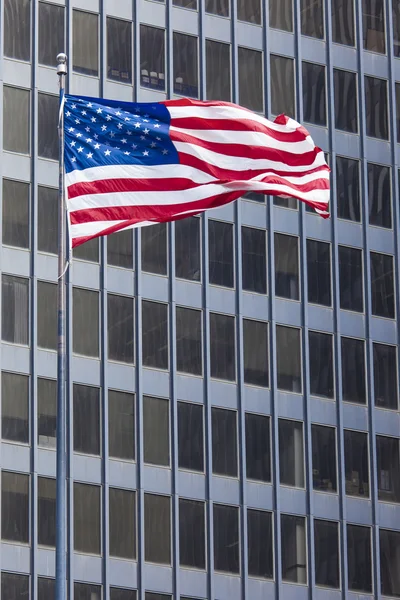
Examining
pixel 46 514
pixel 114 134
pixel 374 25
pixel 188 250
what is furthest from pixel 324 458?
pixel 114 134

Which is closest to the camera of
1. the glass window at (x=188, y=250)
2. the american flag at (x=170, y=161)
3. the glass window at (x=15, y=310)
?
the american flag at (x=170, y=161)

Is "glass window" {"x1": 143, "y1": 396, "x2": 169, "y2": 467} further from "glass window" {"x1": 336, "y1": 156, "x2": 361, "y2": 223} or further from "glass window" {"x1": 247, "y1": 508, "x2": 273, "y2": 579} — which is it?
"glass window" {"x1": 336, "y1": 156, "x2": 361, "y2": 223}

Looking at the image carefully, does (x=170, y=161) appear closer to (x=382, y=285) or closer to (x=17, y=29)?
(x=17, y=29)

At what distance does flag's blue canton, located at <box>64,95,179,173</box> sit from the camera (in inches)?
1291

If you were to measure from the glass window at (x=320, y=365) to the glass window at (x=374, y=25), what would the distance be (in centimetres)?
1169

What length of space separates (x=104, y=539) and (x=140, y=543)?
4.62 ft

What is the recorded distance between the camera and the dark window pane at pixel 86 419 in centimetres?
6209

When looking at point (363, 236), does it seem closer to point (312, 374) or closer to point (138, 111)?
point (312, 374)

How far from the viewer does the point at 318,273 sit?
68812 millimetres

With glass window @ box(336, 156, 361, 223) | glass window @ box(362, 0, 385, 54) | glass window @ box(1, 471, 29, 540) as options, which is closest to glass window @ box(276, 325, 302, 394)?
glass window @ box(336, 156, 361, 223)

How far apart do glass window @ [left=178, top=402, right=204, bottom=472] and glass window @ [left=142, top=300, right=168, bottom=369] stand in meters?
1.70

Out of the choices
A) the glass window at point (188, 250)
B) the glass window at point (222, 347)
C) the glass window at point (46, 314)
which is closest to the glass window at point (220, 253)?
the glass window at point (188, 250)

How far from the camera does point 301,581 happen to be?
65438 mm

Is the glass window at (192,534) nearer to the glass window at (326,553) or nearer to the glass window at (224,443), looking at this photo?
the glass window at (224,443)
